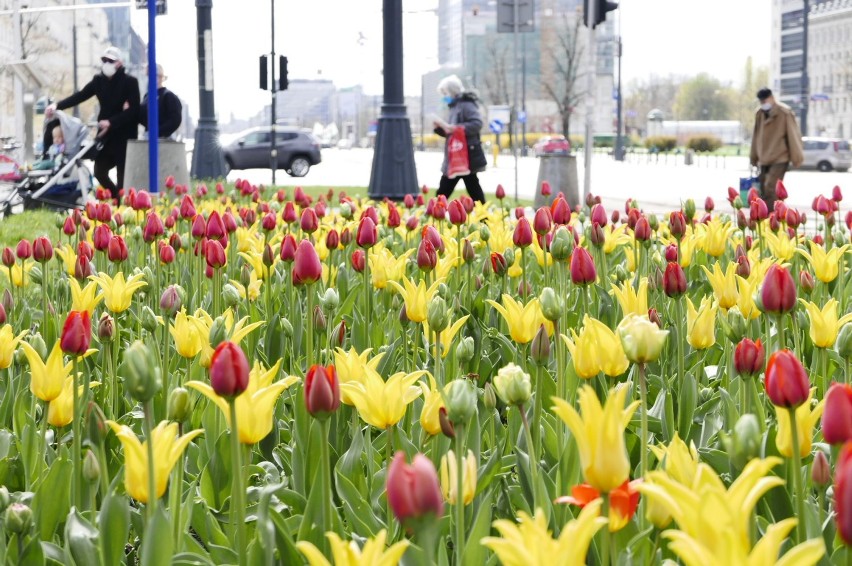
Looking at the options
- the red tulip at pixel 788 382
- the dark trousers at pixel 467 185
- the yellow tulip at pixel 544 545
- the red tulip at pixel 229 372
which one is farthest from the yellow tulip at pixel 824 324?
the dark trousers at pixel 467 185

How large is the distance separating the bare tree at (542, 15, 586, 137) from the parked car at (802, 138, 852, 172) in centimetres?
3075

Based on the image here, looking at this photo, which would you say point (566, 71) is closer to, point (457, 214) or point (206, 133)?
point (206, 133)

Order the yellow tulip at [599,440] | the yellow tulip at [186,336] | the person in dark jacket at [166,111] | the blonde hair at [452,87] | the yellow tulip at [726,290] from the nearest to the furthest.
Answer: the yellow tulip at [599,440], the yellow tulip at [186,336], the yellow tulip at [726,290], the blonde hair at [452,87], the person in dark jacket at [166,111]

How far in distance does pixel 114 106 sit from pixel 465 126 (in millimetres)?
3681

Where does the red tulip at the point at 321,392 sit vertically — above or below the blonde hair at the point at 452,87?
below

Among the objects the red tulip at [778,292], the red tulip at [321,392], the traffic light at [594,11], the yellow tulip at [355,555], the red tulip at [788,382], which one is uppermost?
the traffic light at [594,11]

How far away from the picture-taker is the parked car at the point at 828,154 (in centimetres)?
4141

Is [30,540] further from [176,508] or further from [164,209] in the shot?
[164,209]

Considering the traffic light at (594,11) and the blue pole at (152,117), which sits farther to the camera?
the traffic light at (594,11)

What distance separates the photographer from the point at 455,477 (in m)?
1.33

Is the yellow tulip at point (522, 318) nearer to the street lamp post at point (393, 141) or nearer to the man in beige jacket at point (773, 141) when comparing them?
the man in beige jacket at point (773, 141)

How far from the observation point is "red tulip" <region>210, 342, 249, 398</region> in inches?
55.9

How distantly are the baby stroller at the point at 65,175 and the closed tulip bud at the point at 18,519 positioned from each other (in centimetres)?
1074

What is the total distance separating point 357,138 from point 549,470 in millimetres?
122157
